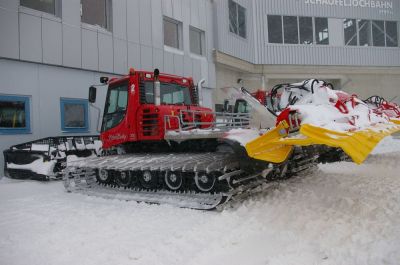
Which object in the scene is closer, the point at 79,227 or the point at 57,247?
the point at 57,247

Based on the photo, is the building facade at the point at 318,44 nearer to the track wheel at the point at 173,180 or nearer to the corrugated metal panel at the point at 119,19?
the corrugated metal panel at the point at 119,19

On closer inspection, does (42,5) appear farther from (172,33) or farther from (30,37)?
(172,33)

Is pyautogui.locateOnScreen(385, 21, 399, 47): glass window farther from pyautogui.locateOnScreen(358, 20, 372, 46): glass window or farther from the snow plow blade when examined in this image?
the snow plow blade

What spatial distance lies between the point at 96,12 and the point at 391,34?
1855cm

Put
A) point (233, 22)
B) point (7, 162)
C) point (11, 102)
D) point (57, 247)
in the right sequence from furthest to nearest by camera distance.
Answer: point (233, 22), point (11, 102), point (7, 162), point (57, 247)

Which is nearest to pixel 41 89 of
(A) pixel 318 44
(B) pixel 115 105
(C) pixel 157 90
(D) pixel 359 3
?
(B) pixel 115 105

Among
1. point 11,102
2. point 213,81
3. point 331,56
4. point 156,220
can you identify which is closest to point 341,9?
point 331,56

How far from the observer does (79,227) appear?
5.47m

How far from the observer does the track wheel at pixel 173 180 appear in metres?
6.80

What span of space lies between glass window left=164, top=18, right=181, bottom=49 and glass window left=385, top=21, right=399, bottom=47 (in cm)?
1433

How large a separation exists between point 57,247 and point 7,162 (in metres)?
5.36

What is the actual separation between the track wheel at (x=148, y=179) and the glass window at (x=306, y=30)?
16.8m

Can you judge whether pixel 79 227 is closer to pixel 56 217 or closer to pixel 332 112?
pixel 56 217

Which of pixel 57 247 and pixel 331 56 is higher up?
pixel 331 56
